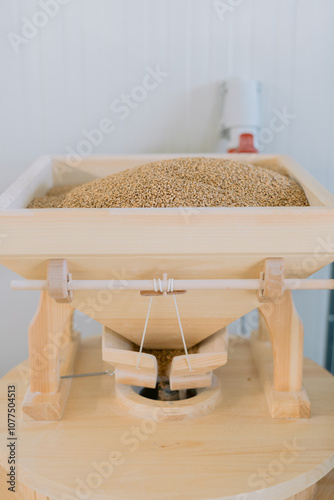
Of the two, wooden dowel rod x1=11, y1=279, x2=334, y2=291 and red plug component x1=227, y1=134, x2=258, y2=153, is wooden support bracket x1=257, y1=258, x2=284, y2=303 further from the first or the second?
red plug component x1=227, y1=134, x2=258, y2=153

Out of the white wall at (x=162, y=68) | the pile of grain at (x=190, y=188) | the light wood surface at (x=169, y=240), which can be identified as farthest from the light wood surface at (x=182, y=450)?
the white wall at (x=162, y=68)

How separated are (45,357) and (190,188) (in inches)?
15.5

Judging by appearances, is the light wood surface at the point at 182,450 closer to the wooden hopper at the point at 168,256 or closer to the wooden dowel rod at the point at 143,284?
the wooden hopper at the point at 168,256

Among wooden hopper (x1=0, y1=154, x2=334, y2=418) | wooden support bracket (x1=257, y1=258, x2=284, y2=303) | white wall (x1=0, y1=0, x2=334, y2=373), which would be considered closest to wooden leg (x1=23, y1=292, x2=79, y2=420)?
wooden hopper (x1=0, y1=154, x2=334, y2=418)

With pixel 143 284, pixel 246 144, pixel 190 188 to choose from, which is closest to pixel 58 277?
pixel 143 284

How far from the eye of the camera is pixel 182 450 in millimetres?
751

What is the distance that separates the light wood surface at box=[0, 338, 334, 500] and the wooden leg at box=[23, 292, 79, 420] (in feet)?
0.09

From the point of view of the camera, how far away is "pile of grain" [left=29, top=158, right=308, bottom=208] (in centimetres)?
73

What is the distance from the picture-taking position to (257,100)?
119cm

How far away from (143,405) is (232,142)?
2.27ft

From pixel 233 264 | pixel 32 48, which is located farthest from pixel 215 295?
pixel 32 48

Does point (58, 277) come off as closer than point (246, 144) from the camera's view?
Yes

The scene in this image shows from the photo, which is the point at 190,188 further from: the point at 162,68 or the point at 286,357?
the point at 162,68

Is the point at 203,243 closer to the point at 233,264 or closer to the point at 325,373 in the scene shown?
the point at 233,264
